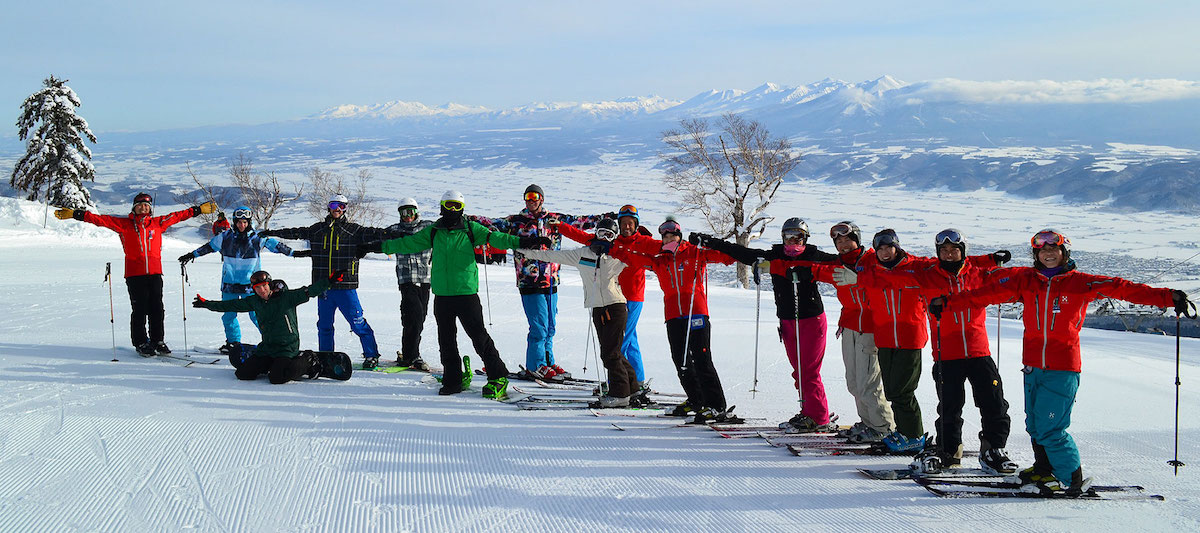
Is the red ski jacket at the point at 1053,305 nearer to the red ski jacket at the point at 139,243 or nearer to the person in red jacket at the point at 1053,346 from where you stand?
the person in red jacket at the point at 1053,346

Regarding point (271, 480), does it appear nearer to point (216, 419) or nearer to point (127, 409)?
point (216, 419)

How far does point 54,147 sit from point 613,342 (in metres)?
38.1

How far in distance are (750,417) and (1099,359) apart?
5.57 m

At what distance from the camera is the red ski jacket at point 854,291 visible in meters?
4.66

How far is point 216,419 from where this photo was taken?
4.86 m

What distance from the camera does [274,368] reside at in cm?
606

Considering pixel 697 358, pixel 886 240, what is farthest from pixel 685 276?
pixel 886 240

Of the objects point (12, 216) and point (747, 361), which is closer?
point (747, 361)

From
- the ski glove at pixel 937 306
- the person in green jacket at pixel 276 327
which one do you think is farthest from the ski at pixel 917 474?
the person in green jacket at pixel 276 327

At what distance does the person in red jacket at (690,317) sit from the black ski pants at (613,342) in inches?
18.1

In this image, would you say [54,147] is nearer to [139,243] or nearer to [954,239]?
[139,243]

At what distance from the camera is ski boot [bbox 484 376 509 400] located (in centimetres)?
579

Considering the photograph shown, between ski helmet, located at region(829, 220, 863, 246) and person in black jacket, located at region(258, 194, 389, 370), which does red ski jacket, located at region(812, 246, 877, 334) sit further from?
person in black jacket, located at region(258, 194, 389, 370)

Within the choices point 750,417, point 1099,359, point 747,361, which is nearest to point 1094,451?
point 750,417
